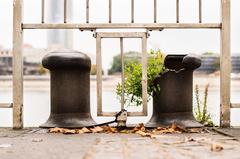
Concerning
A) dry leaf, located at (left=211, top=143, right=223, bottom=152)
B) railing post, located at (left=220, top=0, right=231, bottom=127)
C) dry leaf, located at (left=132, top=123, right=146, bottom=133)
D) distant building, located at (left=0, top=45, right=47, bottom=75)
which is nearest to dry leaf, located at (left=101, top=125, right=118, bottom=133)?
dry leaf, located at (left=132, top=123, right=146, bottom=133)

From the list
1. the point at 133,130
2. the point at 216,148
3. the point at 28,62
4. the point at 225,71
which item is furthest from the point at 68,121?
the point at 28,62

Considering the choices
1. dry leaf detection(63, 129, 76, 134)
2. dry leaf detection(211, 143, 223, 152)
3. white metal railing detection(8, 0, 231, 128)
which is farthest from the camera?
white metal railing detection(8, 0, 231, 128)

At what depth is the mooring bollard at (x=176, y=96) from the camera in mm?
5641

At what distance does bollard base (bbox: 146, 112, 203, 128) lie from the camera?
220 inches

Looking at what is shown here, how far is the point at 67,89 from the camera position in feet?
18.6

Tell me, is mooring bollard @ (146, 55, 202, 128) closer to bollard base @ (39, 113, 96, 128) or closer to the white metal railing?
the white metal railing

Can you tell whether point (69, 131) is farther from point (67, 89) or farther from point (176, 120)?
point (176, 120)

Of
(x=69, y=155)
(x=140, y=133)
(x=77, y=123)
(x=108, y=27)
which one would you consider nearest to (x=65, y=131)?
(x=77, y=123)

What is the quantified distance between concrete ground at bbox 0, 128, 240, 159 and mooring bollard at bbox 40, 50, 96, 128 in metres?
0.95

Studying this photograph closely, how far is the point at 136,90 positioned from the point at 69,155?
2.45 meters

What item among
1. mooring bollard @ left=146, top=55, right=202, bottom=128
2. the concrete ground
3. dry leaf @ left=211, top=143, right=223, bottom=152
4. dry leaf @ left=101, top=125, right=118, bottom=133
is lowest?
dry leaf @ left=101, top=125, right=118, bottom=133

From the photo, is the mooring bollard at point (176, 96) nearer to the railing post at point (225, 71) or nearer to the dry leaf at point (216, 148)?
the railing post at point (225, 71)

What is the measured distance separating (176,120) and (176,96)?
0.26m

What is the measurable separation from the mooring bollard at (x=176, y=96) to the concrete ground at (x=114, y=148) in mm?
988
